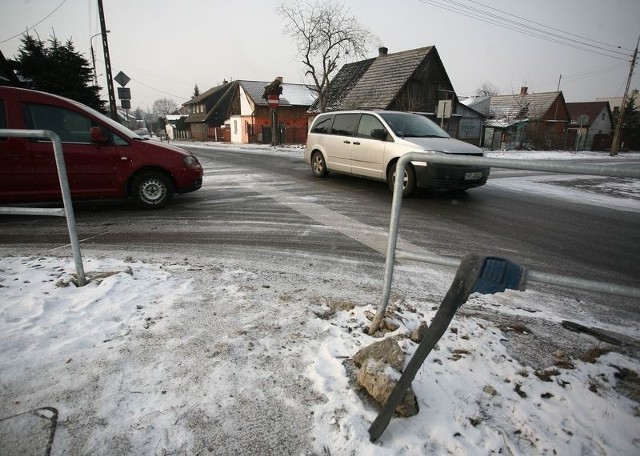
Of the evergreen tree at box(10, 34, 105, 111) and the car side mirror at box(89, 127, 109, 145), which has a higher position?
the evergreen tree at box(10, 34, 105, 111)

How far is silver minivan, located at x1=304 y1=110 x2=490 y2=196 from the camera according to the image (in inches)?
256

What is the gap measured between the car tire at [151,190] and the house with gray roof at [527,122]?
29.4 m

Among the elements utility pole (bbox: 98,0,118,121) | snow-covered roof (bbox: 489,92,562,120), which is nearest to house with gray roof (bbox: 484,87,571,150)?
snow-covered roof (bbox: 489,92,562,120)

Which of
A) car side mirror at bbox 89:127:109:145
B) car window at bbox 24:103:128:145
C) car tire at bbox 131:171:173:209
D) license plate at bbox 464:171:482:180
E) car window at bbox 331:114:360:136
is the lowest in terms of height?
car tire at bbox 131:171:173:209

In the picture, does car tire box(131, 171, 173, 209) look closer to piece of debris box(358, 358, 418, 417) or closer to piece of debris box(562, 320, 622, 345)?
piece of debris box(358, 358, 418, 417)

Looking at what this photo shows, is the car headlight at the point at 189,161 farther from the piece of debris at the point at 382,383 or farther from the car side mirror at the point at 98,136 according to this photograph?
the piece of debris at the point at 382,383

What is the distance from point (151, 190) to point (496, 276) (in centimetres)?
588

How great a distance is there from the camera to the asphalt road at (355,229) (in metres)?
4.09

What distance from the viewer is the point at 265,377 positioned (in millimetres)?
1916

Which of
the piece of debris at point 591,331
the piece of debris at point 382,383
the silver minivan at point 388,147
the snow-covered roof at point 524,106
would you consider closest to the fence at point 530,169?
the piece of debris at point 382,383

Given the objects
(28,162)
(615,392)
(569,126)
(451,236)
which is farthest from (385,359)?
(569,126)

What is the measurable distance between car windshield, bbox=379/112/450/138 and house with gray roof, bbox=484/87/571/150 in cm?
2475

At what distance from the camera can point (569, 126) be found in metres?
40.9

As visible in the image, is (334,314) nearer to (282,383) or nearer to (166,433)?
(282,383)
